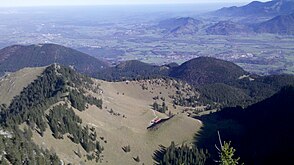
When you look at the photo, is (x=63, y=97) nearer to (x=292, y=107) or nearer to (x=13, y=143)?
(x=13, y=143)

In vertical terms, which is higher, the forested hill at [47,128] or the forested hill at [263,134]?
the forested hill at [47,128]

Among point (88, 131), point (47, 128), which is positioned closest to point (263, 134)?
point (88, 131)

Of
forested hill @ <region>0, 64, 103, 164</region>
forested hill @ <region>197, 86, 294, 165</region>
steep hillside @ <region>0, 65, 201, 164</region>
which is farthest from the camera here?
steep hillside @ <region>0, 65, 201, 164</region>

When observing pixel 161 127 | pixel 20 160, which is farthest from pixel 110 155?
pixel 20 160

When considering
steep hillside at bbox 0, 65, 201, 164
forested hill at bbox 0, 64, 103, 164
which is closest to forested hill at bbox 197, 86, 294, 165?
steep hillside at bbox 0, 65, 201, 164

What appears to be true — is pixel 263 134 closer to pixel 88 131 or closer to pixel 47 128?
pixel 88 131

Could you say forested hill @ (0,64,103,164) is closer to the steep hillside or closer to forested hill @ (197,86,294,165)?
the steep hillside

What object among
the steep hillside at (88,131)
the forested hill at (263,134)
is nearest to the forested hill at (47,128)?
the steep hillside at (88,131)

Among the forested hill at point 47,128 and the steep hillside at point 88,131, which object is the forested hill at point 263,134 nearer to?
the steep hillside at point 88,131
